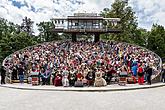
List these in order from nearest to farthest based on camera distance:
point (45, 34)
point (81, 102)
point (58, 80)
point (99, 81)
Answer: point (81, 102) < point (99, 81) < point (58, 80) < point (45, 34)

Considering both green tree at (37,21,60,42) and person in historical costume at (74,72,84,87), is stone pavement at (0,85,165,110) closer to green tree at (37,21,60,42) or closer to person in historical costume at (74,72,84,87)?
person in historical costume at (74,72,84,87)

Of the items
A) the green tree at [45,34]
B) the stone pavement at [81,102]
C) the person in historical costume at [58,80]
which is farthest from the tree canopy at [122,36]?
the stone pavement at [81,102]

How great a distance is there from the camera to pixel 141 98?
17.6 meters

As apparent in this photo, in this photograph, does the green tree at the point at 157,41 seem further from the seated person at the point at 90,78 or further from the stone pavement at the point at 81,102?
the stone pavement at the point at 81,102

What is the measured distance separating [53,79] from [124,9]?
5024cm

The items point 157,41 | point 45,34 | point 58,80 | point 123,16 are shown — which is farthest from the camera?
point 45,34

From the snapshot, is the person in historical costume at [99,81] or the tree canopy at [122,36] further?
the tree canopy at [122,36]

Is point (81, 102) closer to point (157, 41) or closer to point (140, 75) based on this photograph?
point (140, 75)

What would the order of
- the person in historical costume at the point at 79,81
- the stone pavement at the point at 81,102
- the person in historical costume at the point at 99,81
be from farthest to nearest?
the person in historical costume at the point at 99,81
the person in historical costume at the point at 79,81
the stone pavement at the point at 81,102

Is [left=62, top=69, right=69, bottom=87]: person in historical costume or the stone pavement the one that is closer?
the stone pavement

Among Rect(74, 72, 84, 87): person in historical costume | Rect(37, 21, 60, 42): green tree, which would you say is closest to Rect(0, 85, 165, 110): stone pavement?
Rect(74, 72, 84, 87): person in historical costume

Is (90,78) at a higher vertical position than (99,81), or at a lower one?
higher

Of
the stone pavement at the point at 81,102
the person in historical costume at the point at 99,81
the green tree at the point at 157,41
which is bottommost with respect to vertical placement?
the stone pavement at the point at 81,102

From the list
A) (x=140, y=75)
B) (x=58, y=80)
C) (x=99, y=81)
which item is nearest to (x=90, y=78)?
(x=99, y=81)
